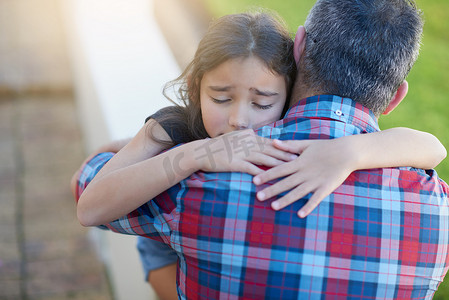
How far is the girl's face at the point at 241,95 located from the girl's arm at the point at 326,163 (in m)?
0.33

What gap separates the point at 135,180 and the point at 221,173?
24 cm

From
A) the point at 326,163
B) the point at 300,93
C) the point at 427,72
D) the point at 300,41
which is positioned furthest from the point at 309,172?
the point at 427,72

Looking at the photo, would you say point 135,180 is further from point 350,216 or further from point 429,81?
point 429,81

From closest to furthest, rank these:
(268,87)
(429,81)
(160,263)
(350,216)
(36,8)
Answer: (350,216) → (268,87) → (160,263) → (429,81) → (36,8)

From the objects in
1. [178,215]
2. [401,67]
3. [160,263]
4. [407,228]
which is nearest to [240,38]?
[401,67]

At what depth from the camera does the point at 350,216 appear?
1.30 m

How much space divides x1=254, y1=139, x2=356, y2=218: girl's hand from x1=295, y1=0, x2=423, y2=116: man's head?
227 mm

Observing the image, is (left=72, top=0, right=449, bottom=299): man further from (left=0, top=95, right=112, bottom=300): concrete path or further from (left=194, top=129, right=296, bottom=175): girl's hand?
(left=0, top=95, right=112, bottom=300): concrete path

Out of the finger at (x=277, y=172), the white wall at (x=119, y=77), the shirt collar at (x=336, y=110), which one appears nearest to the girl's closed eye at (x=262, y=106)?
the shirt collar at (x=336, y=110)

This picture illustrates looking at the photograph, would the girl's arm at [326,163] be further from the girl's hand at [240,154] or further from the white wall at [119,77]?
the white wall at [119,77]

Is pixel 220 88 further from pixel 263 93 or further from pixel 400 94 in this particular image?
pixel 400 94

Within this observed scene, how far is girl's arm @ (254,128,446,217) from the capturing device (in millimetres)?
1305

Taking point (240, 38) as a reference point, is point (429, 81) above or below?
above

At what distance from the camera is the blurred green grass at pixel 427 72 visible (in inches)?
151
